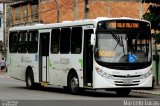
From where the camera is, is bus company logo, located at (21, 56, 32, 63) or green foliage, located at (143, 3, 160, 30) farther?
bus company logo, located at (21, 56, 32, 63)

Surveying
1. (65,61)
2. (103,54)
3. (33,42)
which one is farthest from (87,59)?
(33,42)

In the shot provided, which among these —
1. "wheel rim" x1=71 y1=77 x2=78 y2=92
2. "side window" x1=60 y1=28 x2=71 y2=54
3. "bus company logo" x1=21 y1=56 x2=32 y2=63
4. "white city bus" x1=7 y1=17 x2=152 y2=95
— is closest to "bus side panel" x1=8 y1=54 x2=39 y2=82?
"bus company logo" x1=21 y1=56 x2=32 y2=63

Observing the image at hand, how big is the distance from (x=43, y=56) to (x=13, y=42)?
4.00 metres

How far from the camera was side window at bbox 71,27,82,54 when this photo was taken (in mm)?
23266

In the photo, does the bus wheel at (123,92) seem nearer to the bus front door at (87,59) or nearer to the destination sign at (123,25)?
the bus front door at (87,59)

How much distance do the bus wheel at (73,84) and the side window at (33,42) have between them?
13.1 feet

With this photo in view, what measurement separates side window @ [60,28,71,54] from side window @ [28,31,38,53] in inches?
114

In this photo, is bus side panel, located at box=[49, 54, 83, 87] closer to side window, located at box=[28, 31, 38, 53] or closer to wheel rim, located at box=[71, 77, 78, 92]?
wheel rim, located at box=[71, 77, 78, 92]

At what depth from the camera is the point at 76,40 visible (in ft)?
77.3

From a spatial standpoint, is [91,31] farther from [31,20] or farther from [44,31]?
[31,20]

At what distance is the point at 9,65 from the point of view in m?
31.1

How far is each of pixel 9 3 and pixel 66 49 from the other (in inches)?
2109

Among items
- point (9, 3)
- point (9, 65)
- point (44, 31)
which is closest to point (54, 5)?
point (9, 3)

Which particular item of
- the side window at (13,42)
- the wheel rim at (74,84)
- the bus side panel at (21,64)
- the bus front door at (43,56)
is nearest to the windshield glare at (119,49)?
the wheel rim at (74,84)
